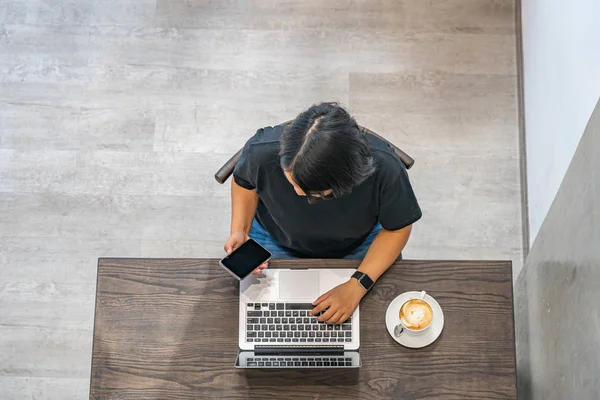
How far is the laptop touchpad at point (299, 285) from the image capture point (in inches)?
69.3

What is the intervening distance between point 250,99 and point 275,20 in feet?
1.18

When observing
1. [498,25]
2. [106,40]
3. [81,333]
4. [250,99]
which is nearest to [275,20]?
[250,99]

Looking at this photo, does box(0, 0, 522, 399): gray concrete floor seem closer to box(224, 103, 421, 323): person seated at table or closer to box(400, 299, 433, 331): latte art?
box(224, 103, 421, 323): person seated at table

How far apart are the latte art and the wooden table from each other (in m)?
0.06

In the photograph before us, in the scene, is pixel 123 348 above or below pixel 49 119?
above

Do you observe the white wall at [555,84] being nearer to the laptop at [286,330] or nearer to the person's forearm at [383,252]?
the person's forearm at [383,252]

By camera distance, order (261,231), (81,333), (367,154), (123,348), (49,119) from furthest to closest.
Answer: (49,119)
(81,333)
(261,231)
(123,348)
(367,154)

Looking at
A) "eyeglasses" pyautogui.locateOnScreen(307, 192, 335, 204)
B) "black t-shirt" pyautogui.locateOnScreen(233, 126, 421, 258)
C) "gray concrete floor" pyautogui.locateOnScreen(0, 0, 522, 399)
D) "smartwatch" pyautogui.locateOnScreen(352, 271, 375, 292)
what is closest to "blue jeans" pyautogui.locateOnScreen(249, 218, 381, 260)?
"black t-shirt" pyautogui.locateOnScreen(233, 126, 421, 258)

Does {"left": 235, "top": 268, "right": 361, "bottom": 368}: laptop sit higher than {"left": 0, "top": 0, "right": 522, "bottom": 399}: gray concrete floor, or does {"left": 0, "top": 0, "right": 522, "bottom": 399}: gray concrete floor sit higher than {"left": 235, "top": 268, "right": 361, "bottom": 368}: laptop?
{"left": 235, "top": 268, "right": 361, "bottom": 368}: laptop

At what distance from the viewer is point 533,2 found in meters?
2.68

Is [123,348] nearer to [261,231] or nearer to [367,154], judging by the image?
[261,231]

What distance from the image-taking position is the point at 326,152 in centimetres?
150

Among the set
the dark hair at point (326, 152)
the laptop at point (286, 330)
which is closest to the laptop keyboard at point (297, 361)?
the laptop at point (286, 330)

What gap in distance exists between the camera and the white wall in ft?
6.76
